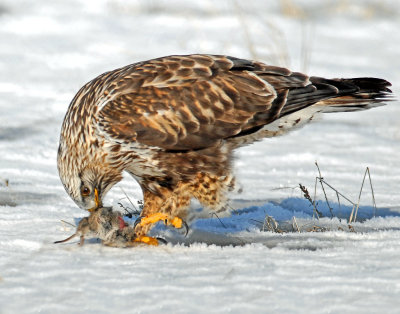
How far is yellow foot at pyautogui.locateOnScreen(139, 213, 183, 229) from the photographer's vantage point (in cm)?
541

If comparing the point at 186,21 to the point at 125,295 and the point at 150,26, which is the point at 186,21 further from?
the point at 125,295

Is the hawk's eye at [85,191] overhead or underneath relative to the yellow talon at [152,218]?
overhead

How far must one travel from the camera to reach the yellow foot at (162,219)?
541 centimetres

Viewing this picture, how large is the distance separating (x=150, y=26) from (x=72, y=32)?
134 centimetres

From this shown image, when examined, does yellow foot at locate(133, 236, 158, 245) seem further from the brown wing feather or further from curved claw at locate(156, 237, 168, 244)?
the brown wing feather

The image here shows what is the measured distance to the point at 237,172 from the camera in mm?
5668

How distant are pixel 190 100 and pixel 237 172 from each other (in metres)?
0.60

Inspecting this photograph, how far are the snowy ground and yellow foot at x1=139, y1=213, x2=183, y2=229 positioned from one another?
0.29 ft

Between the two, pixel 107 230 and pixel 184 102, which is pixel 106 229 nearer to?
pixel 107 230

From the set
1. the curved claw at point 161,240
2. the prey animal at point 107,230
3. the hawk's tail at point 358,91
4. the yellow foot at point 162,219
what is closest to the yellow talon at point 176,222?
the yellow foot at point 162,219

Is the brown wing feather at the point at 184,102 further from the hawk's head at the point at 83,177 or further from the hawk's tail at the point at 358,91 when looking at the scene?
the hawk's tail at the point at 358,91

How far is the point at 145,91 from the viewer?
5.48 meters

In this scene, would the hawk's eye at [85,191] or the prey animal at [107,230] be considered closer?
the prey animal at [107,230]

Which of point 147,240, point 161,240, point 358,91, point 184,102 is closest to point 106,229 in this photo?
point 147,240
